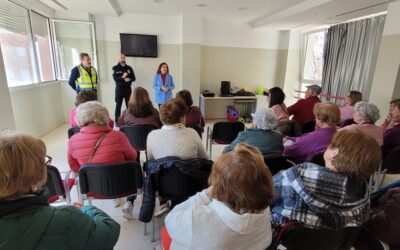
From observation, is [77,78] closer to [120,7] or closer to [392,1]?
[120,7]

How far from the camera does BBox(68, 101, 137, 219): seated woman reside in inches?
67.5

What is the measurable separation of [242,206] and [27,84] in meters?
4.65

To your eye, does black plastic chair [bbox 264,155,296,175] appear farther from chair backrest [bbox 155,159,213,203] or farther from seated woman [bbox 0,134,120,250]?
seated woman [bbox 0,134,120,250]

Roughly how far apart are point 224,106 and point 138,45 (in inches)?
109

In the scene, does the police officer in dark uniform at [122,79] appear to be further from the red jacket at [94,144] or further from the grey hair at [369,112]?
the grey hair at [369,112]

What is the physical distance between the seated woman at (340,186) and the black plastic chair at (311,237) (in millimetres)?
39

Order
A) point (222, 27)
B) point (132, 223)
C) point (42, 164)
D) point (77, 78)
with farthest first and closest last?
point (222, 27)
point (77, 78)
point (132, 223)
point (42, 164)

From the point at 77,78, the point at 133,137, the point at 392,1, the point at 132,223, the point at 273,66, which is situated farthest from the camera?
the point at 273,66

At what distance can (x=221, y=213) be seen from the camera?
824 mm

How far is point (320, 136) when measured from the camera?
2.01 meters

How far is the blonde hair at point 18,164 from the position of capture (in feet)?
2.35

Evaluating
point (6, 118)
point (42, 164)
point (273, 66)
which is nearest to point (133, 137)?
point (6, 118)

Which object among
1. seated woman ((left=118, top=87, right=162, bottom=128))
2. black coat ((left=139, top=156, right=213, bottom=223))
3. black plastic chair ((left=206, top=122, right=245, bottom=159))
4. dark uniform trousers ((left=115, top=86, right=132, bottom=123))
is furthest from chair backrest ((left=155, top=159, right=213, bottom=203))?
dark uniform trousers ((left=115, top=86, right=132, bottom=123))

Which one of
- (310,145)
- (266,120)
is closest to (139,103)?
(266,120)
